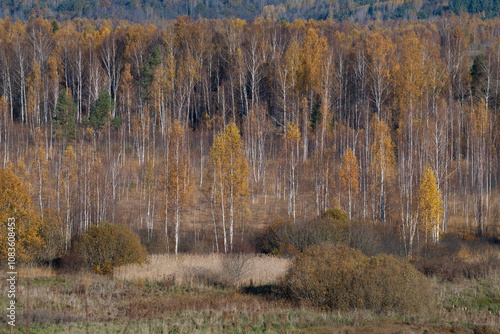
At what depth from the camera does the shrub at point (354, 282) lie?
44.5ft

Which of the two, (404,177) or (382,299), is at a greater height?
(404,177)

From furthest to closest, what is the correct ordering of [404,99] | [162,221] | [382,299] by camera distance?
[404,99] → [162,221] → [382,299]

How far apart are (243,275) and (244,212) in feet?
47.1

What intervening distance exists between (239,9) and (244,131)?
5916 inches

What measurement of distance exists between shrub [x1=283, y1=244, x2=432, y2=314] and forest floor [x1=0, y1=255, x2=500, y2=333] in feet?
1.83

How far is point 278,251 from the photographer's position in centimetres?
2600

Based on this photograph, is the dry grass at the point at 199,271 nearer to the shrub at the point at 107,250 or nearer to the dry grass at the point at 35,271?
the shrub at the point at 107,250

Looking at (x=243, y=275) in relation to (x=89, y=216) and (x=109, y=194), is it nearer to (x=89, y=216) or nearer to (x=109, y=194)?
(x=89, y=216)

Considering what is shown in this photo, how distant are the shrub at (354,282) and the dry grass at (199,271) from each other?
9.02 feet

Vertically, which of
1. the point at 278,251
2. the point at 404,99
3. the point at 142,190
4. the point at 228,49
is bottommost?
the point at 278,251

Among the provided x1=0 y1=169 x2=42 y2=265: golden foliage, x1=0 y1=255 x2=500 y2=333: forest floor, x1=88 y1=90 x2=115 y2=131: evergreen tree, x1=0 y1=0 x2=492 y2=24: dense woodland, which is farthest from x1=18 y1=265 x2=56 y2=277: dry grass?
x1=0 y1=0 x2=492 y2=24: dense woodland

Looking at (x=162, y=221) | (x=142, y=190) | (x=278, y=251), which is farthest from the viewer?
(x=142, y=190)

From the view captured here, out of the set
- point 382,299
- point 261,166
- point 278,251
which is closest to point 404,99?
point 261,166

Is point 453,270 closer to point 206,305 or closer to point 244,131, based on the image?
point 206,305
